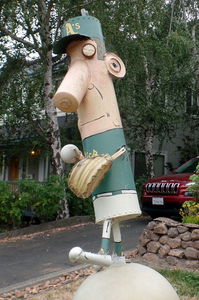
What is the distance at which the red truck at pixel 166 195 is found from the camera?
342 inches

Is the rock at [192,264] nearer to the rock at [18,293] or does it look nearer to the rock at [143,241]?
the rock at [143,241]

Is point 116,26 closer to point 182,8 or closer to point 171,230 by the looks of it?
point 182,8

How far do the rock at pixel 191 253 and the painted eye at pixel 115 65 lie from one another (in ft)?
11.6

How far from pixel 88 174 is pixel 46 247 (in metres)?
5.18

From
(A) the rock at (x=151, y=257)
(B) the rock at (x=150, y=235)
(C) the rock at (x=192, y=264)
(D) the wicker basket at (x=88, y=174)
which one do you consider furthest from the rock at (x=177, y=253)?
(D) the wicker basket at (x=88, y=174)

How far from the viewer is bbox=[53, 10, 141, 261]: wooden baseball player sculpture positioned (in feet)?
9.61

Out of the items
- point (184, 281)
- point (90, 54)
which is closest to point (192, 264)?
point (184, 281)

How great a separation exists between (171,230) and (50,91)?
5.30 metres

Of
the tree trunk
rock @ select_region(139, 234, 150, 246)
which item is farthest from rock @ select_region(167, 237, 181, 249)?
the tree trunk

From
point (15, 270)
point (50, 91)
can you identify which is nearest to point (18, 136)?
point (50, 91)

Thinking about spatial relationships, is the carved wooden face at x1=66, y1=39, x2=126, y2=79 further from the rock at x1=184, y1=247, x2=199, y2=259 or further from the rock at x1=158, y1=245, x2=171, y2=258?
the rock at x1=158, y1=245, x2=171, y2=258

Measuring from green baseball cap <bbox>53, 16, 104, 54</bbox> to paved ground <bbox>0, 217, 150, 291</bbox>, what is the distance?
3.43 m

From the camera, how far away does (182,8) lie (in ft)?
45.3

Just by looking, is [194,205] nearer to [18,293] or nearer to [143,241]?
[143,241]
